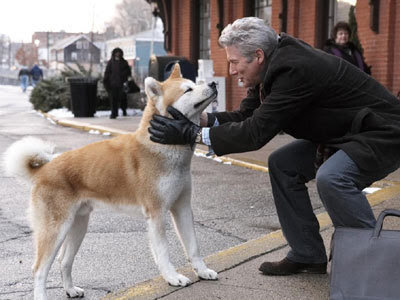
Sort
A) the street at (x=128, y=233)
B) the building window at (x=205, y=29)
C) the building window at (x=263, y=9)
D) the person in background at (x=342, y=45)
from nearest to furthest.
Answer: the street at (x=128, y=233) < the person in background at (x=342, y=45) < the building window at (x=263, y=9) < the building window at (x=205, y=29)

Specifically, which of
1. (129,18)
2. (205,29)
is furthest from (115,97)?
(129,18)

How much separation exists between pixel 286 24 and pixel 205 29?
4.58 metres

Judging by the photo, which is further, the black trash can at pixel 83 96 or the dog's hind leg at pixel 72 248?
the black trash can at pixel 83 96

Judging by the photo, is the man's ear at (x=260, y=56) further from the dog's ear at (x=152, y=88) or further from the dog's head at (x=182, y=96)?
the dog's ear at (x=152, y=88)

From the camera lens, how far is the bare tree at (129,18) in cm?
9862

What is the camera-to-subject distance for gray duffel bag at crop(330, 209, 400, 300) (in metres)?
2.99

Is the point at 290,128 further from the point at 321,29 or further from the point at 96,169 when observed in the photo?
the point at 321,29

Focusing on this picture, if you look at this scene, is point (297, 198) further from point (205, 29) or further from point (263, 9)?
point (205, 29)

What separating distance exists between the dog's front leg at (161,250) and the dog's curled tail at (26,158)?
32.6 inches

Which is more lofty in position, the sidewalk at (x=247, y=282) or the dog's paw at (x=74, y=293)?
the sidewalk at (x=247, y=282)

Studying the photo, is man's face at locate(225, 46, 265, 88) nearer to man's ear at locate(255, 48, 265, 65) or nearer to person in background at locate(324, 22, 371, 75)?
man's ear at locate(255, 48, 265, 65)

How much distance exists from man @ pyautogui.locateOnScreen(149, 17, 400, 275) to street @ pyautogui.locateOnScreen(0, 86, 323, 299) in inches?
51.1

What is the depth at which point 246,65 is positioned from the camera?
3707 mm

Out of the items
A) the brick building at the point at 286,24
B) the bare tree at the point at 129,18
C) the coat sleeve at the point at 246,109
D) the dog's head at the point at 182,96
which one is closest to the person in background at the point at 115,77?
the brick building at the point at 286,24
